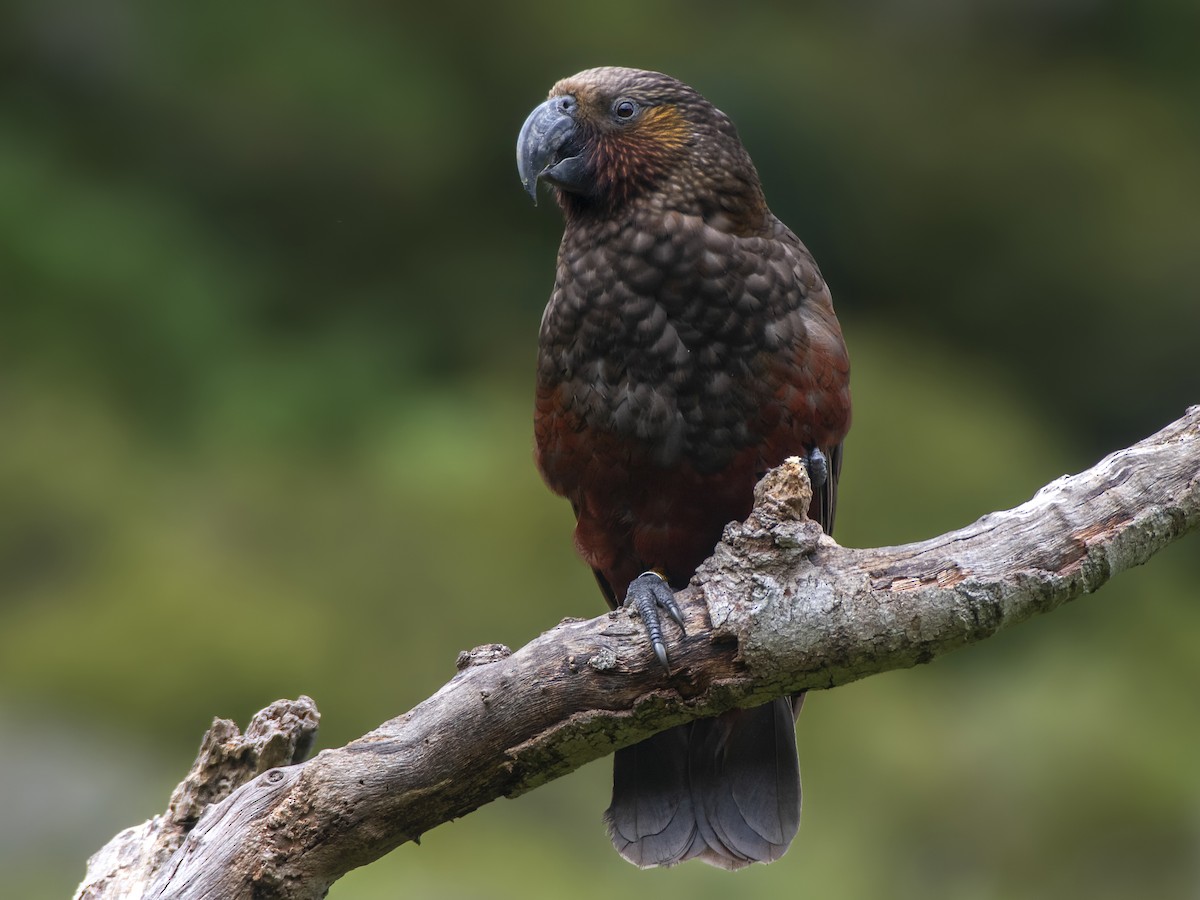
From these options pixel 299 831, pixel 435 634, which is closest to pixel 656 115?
pixel 299 831

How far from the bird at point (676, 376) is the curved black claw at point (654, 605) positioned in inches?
22.1

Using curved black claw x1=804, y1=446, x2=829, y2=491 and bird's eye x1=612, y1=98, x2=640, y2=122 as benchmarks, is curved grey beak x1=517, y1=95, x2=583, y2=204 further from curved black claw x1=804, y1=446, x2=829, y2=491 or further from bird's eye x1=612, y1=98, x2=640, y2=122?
curved black claw x1=804, y1=446, x2=829, y2=491

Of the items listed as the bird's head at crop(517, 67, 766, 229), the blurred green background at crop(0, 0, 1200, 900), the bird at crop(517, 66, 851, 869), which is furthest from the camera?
the blurred green background at crop(0, 0, 1200, 900)

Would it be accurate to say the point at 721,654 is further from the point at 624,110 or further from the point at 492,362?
the point at 492,362

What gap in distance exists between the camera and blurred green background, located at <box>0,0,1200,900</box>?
526 centimetres

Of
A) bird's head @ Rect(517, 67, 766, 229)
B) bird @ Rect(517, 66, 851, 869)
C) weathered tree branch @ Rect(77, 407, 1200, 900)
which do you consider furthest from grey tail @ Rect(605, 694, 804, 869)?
bird's head @ Rect(517, 67, 766, 229)

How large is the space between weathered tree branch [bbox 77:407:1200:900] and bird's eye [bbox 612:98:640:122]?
1.16 meters

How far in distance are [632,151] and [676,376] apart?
0.58 metres

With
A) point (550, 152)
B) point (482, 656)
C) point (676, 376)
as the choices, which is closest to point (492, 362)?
point (550, 152)

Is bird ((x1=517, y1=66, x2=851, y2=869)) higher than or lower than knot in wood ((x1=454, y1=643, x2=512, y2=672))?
higher

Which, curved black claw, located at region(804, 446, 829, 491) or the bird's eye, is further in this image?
the bird's eye

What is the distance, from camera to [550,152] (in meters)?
3.27

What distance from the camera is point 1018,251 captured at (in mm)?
6172

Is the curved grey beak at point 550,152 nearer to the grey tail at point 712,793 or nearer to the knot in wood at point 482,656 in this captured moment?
the knot in wood at point 482,656
